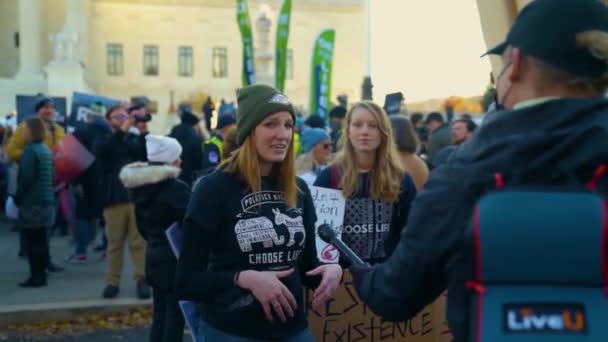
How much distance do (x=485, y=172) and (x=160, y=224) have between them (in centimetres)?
379

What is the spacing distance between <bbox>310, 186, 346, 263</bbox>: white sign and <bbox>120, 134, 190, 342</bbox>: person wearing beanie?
1.23m

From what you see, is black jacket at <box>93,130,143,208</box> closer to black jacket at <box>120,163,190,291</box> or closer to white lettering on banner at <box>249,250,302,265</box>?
black jacket at <box>120,163,190,291</box>

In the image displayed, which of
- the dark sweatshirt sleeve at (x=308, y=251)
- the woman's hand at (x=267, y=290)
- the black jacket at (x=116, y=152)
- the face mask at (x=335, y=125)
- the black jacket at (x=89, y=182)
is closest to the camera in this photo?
the woman's hand at (x=267, y=290)

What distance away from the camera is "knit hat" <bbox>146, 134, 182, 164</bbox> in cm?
561

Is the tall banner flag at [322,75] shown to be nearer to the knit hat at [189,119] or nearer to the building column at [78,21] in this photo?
the knit hat at [189,119]

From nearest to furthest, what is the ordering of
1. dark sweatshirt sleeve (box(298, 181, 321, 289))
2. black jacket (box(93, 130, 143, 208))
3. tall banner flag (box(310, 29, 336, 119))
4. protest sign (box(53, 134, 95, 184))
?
dark sweatshirt sleeve (box(298, 181, 321, 289))
black jacket (box(93, 130, 143, 208))
protest sign (box(53, 134, 95, 184))
tall banner flag (box(310, 29, 336, 119))

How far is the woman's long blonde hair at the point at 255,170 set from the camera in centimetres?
296

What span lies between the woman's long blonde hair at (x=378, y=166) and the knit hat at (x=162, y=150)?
5.74 feet

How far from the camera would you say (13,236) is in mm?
12750

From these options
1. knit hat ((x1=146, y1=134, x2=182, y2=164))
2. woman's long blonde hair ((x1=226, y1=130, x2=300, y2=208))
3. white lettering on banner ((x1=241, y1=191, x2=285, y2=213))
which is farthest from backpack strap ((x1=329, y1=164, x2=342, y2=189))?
knit hat ((x1=146, y1=134, x2=182, y2=164))

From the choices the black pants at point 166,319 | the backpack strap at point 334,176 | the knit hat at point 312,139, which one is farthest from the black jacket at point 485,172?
the knit hat at point 312,139

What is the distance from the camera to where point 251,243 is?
287 centimetres

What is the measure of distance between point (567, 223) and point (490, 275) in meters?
0.19

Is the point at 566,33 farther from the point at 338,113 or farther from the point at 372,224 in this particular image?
the point at 338,113
